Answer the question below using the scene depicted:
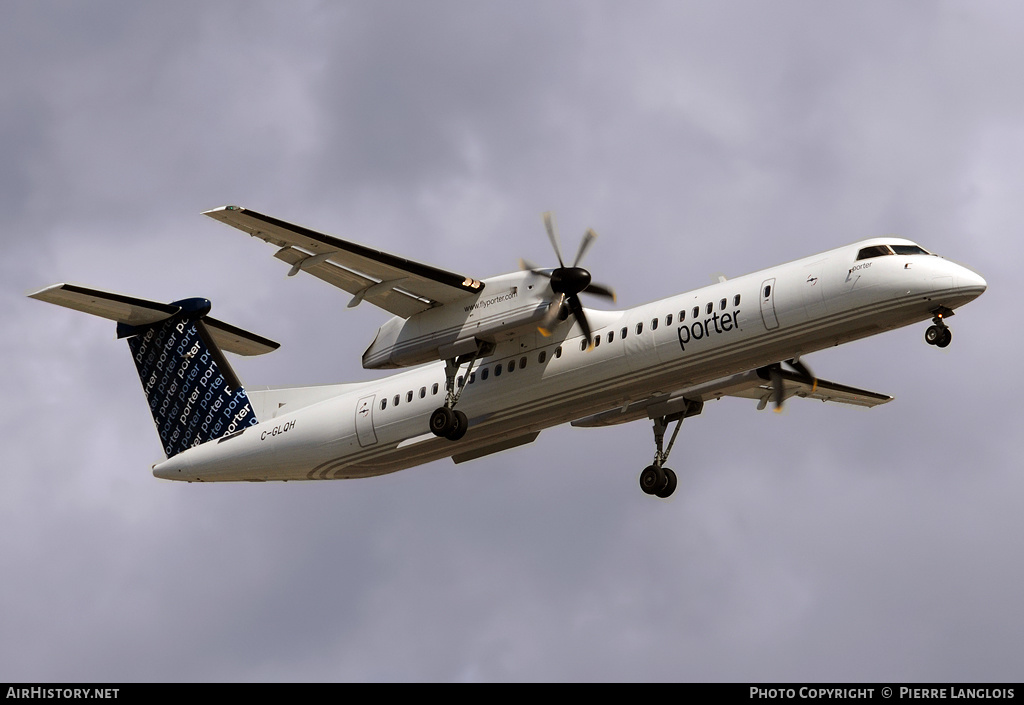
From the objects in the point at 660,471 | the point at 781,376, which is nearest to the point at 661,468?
the point at 660,471

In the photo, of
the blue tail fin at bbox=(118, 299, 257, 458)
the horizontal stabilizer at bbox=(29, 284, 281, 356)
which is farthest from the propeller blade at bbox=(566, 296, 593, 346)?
the horizontal stabilizer at bbox=(29, 284, 281, 356)

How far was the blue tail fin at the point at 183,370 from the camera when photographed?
29266 mm

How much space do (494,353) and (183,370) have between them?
7.41 m

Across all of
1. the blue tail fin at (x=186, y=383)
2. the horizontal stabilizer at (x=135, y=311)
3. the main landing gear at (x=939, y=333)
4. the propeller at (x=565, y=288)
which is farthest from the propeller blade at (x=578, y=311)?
the horizontal stabilizer at (x=135, y=311)

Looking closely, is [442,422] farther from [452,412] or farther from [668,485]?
[668,485]

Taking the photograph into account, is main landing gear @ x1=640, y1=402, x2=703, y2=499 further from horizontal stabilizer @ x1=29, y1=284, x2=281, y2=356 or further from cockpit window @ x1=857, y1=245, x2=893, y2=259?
horizontal stabilizer @ x1=29, y1=284, x2=281, y2=356

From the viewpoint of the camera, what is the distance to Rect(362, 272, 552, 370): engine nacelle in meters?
25.4

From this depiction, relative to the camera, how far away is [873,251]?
2334cm
